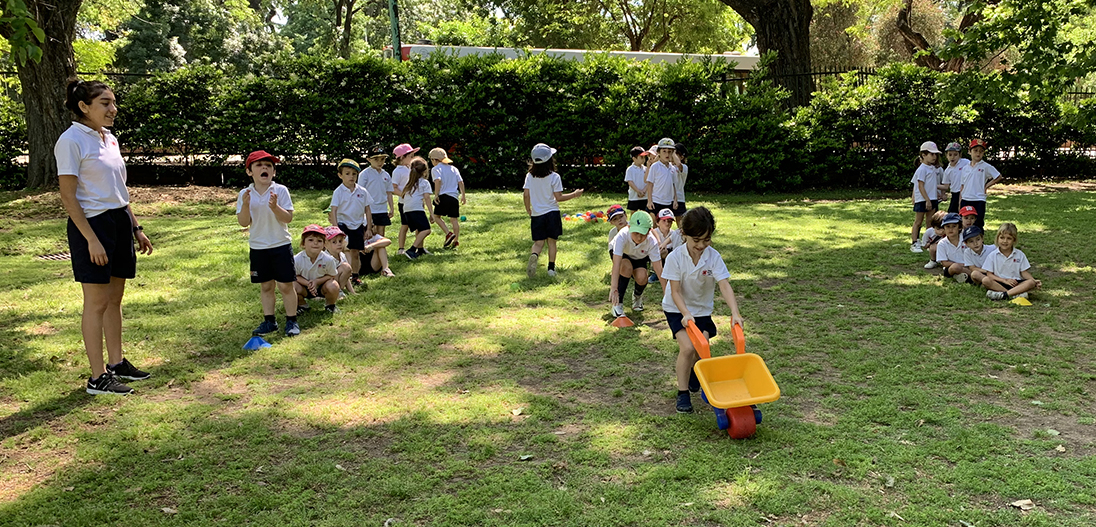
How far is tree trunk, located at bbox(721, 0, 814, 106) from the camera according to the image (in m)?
17.1

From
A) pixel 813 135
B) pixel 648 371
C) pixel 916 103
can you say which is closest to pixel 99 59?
pixel 813 135

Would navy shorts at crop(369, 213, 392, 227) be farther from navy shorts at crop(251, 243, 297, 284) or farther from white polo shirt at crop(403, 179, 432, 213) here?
navy shorts at crop(251, 243, 297, 284)

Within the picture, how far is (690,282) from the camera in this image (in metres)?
4.84

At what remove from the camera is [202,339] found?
651 centimetres

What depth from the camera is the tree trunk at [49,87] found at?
1405 centimetres

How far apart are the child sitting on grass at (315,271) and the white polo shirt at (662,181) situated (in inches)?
142

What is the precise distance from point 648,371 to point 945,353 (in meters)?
2.22

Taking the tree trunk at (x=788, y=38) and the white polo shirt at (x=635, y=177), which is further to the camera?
the tree trunk at (x=788, y=38)

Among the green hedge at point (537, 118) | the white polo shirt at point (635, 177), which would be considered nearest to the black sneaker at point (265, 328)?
the white polo shirt at point (635, 177)

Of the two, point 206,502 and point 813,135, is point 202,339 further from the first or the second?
point 813,135

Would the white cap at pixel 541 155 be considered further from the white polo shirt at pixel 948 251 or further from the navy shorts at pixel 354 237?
the white polo shirt at pixel 948 251

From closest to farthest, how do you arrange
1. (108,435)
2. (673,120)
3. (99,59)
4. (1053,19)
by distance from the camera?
1. (108,435)
2. (1053,19)
3. (673,120)
4. (99,59)

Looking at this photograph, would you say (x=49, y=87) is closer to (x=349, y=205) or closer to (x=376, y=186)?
(x=376, y=186)

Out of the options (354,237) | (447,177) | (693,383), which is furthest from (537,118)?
(693,383)
